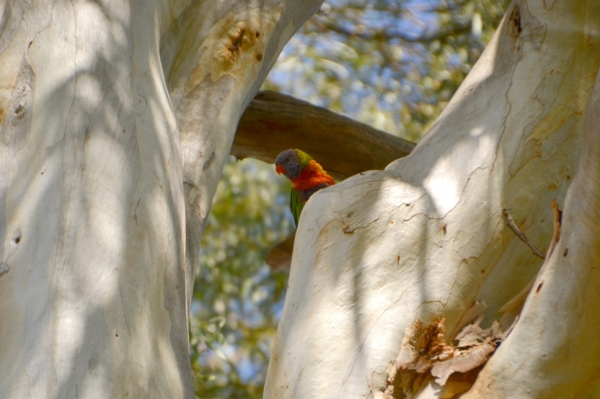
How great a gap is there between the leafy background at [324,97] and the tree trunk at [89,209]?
297cm

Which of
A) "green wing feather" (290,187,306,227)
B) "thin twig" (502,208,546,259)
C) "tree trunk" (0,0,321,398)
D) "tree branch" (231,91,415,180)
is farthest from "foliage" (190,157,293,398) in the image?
"thin twig" (502,208,546,259)

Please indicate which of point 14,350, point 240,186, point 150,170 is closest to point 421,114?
point 240,186

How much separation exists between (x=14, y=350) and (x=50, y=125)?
0.46m

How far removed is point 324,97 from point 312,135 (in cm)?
138

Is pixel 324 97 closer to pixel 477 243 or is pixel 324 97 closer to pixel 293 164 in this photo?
pixel 293 164

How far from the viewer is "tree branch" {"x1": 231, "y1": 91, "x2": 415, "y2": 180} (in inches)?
130

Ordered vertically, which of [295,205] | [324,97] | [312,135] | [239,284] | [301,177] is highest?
[312,135]

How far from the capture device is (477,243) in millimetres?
1585

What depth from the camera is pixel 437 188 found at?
1.65m

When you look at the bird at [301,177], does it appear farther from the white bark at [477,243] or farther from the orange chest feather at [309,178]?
the white bark at [477,243]

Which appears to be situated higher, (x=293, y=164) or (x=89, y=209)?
(x=89, y=209)

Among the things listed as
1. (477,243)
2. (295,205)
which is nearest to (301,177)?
(295,205)

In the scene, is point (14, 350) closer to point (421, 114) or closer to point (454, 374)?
point (454, 374)

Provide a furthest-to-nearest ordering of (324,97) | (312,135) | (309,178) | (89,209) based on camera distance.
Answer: (324,97)
(309,178)
(312,135)
(89,209)
